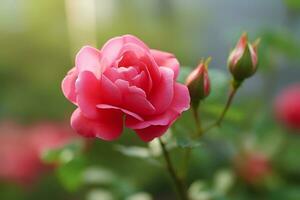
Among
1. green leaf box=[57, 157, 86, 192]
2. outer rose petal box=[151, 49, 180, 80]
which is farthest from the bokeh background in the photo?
outer rose petal box=[151, 49, 180, 80]

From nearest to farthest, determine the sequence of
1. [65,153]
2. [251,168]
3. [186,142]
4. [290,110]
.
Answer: [186,142], [65,153], [251,168], [290,110]

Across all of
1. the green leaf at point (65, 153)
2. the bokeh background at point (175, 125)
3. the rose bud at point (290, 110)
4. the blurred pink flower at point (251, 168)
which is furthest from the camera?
the rose bud at point (290, 110)

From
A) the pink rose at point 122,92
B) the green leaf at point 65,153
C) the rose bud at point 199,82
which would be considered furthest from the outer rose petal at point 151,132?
the green leaf at point 65,153

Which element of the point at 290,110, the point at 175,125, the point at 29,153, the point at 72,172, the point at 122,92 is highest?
the point at 122,92

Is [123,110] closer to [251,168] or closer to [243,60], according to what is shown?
[243,60]

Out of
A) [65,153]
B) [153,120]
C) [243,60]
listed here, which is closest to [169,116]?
[153,120]

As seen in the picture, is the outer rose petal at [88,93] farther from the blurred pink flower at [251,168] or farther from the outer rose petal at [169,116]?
the blurred pink flower at [251,168]
